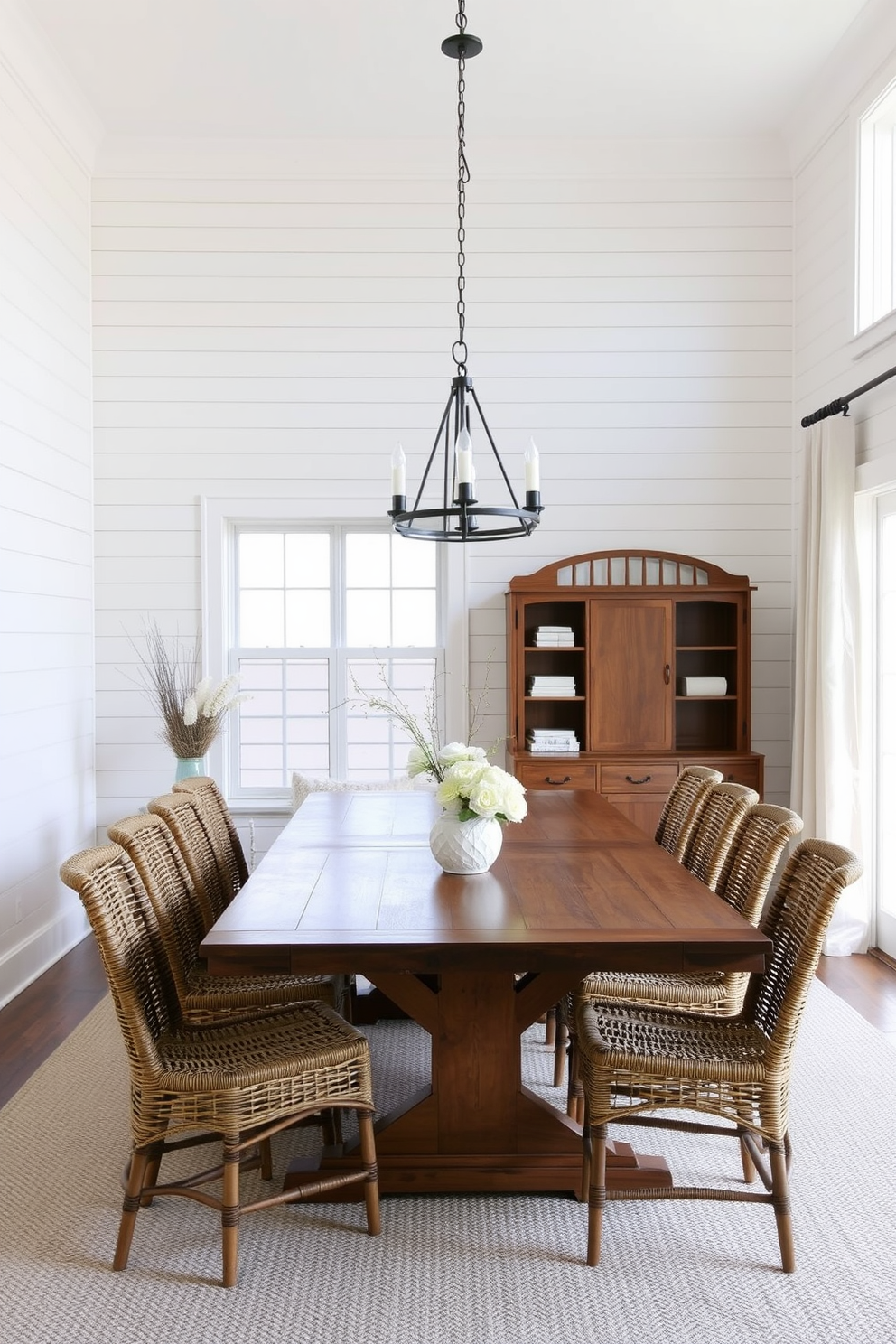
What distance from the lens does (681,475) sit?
17.2 feet

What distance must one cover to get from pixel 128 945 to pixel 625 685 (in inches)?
121

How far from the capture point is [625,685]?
4852mm

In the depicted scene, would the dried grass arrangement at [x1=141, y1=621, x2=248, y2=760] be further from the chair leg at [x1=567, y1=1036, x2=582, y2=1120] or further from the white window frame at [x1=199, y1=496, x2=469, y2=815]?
the chair leg at [x1=567, y1=1036, x2=582, y2=1120]

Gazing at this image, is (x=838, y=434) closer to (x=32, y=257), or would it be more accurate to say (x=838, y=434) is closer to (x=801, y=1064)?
(x=801, y=1064)

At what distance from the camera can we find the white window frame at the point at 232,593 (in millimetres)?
5191

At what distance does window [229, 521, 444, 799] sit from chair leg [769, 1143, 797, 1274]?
11.0 ft

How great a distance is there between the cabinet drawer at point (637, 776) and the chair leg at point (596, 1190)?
8.51 feet

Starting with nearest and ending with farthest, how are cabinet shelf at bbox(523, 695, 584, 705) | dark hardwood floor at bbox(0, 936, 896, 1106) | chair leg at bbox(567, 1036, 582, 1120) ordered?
chair leg at bbox(567, 1036, 582, 1120), dark hardwood floor at bbox(0, 936, 896, 1106), cabinet shelf at bbox(523, 695, 584, 705)

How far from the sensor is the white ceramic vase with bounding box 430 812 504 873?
2699mm

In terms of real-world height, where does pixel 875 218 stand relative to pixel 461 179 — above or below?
above

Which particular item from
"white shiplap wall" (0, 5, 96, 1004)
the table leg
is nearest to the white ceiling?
"white shiplap wall" (0, 5, 96, 1004)

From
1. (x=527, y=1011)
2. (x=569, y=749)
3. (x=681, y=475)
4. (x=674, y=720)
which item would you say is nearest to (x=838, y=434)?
(x=681, y=475)

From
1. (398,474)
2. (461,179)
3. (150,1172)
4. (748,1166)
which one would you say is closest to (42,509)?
(398,474)

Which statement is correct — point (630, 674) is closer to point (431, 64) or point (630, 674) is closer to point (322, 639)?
point (322, 639)
